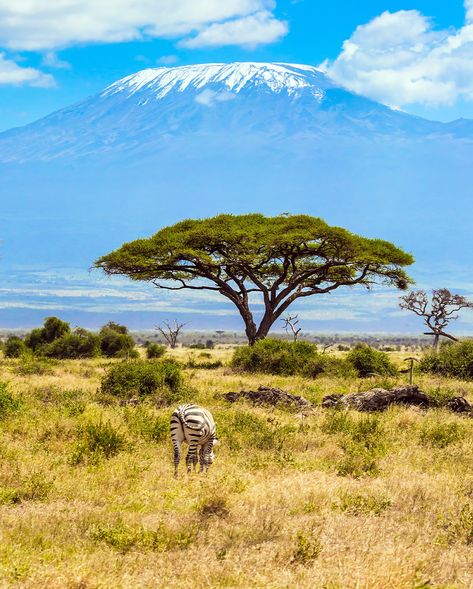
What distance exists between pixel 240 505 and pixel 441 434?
780cm

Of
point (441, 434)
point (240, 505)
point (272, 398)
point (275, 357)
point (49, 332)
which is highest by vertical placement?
point (49, 332)

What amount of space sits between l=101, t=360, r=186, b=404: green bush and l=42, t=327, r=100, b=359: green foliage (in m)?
24.7

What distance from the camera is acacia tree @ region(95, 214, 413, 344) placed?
45.4 metres

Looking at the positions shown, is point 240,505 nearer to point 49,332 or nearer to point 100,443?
point 100,443

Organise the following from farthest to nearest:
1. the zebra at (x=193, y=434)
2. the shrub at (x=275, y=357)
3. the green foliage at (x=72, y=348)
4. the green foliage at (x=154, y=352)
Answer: the green foliage at (x=154, y=352)
the green foliage at (x=72, y=348)
the shrub at (x=275, y=357)
the zebra at (x=193, y=434)

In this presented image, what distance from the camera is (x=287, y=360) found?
3606 centimetres

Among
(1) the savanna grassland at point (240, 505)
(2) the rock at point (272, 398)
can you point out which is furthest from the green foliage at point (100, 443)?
(2) the rock at point (272, 398)

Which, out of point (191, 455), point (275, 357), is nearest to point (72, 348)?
point (275, 357)

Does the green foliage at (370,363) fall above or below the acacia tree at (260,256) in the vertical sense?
below

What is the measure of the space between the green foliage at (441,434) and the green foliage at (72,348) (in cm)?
3578

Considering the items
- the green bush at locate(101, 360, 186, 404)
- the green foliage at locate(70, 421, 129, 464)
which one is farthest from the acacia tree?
the green foliage at locate(70, 421, 129, 464)

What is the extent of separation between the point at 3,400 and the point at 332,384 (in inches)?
588

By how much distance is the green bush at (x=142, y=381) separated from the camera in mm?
24656

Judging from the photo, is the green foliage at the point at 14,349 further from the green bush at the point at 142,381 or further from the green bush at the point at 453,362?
the green bush at the point at 453,362
